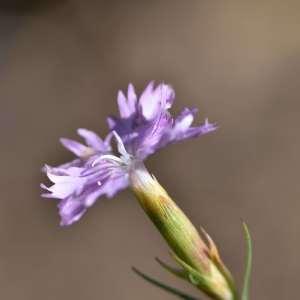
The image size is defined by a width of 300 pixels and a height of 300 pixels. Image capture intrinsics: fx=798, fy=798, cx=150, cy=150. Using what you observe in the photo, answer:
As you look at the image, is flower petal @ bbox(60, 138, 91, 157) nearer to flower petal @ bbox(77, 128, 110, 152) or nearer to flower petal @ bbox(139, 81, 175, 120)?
flower petal @ bbox(77, 128, 110, 152)

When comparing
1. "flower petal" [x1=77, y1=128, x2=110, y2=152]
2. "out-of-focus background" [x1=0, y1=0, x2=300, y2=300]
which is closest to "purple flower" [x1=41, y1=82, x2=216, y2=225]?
"flower petal" [x1=77, y1=128, x2=110, y2=152]

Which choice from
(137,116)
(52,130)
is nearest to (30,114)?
(52,130)

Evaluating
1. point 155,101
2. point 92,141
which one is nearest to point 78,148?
point 92,141

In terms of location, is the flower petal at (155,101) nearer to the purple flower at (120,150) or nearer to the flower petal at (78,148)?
the purple flower at (120,150)

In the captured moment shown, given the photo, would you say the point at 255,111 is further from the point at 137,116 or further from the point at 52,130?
the point at 137,116

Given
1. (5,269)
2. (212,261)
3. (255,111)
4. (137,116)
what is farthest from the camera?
(255,111)

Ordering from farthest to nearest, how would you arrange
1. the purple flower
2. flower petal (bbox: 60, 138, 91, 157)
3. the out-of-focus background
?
the out-of-focus background
flower petal (bbox: 60, 138, 91, 157)
the purple flower

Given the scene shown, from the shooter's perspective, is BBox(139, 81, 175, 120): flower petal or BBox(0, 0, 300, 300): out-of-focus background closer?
BBox(139, 81, 175, 120): flower petal

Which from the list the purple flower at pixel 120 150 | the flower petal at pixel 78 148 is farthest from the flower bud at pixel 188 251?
the flower petal at pixel 78 148
